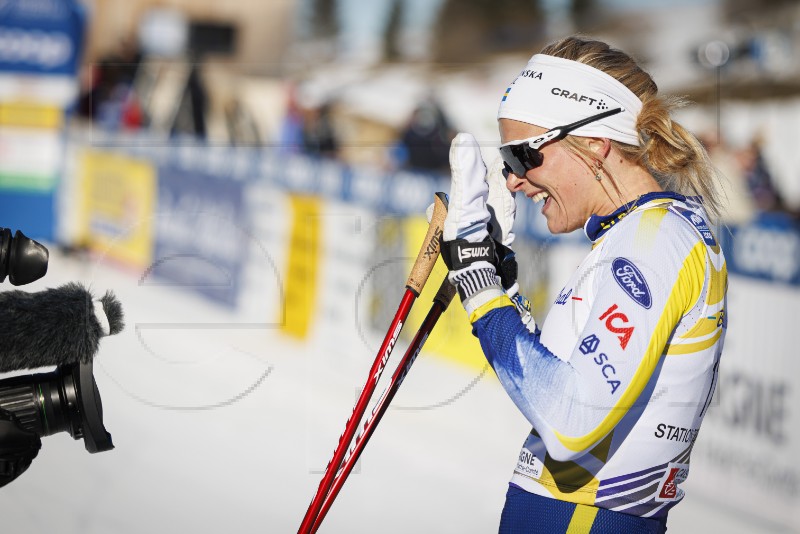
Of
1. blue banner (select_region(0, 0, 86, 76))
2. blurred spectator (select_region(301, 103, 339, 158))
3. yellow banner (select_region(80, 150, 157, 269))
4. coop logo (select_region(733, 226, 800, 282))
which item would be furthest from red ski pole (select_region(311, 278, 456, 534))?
blue banner (select_region(0, 0, 86, 76))

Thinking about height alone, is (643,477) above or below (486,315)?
below

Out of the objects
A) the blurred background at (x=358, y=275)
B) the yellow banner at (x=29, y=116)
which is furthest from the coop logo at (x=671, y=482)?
the yellow banner at (x=29, y=116)

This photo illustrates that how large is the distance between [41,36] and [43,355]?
9.81 metres

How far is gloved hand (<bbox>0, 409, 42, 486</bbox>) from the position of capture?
1.51m

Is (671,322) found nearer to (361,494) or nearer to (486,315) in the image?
(486,315)

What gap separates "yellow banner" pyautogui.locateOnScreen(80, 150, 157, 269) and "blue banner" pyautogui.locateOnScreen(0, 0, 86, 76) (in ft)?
5.40

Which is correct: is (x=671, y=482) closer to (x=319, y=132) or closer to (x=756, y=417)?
(x=756, y=417)

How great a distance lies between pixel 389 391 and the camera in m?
1.79

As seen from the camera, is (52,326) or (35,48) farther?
(35,48)

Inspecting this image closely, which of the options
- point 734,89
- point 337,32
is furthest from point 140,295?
point 337,32

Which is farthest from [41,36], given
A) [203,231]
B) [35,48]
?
[203,231]

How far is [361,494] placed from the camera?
155 inches

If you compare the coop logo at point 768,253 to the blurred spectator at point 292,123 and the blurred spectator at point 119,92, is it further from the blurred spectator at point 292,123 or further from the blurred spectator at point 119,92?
the blurred spectator at point 119,92

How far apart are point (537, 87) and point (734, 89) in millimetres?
3087
